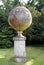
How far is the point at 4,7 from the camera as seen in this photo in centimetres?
1438

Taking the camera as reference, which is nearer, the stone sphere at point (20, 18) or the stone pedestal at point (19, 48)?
the stone sphere at point (20, 18)

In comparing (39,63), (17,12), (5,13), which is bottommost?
(39,63)

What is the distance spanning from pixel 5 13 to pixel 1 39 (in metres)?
2.06

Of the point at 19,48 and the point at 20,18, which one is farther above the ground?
the point at 20,18

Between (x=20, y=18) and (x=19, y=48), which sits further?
(x=19, y=48)

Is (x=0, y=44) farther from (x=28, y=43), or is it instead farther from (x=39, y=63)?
(x=39, y=63)

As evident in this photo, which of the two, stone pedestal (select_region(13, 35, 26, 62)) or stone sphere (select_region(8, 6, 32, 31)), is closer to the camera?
stone sphere (select_region(8, 6, 32, 31))

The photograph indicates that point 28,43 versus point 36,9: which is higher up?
point 36,9

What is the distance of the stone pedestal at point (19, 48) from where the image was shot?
336 inches

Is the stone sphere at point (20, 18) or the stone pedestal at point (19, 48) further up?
the stone sphere at point (20, 18)

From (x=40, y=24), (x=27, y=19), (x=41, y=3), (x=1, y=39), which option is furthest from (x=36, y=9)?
(x=27, y=19)

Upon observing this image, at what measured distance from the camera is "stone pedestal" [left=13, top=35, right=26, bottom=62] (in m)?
8.54

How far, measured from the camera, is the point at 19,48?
8.59 m

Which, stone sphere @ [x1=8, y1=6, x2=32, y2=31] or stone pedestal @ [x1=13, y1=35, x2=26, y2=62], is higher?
stone sphere @ [x1=8, y1=6, x2=32, y2=31]
